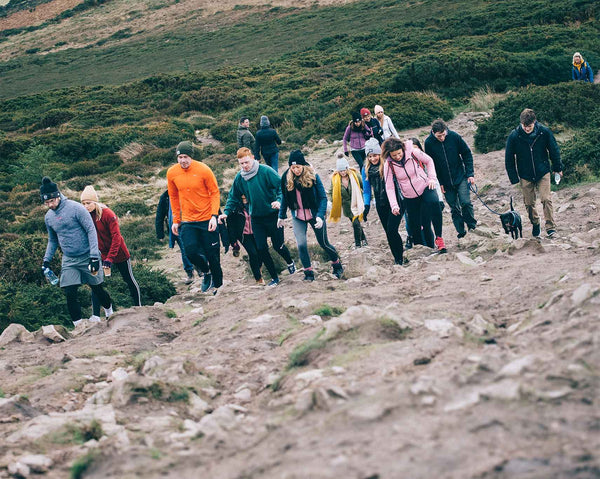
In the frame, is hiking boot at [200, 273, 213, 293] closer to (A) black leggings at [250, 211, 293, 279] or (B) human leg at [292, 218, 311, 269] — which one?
(A) black leggings at [250, 211, 293, 279]

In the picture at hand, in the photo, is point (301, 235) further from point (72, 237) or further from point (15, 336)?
point (15, 336)

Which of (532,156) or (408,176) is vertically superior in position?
(408,176)

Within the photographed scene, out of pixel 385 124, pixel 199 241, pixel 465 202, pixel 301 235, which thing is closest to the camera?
pixel 301 235

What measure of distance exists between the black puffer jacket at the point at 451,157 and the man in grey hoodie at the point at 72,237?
4844 mm

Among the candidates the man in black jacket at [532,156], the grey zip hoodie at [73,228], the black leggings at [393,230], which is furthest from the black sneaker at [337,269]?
the grey zip hoodie at [73,228]

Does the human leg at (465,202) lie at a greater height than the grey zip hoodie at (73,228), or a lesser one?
lesser

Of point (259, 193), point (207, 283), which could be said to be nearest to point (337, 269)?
point (259, 193)

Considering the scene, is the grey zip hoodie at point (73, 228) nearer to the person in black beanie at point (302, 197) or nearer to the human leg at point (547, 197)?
the person in black beanie at point (302, 197)

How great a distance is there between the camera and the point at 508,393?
3.13 m

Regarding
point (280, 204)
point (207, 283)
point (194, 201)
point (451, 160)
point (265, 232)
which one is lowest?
point (207, 283)

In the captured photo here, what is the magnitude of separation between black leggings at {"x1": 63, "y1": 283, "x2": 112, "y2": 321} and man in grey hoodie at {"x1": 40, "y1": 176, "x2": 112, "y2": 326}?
1.5 inches

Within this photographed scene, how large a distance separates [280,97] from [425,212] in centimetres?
2235

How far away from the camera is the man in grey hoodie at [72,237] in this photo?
24.7 ft

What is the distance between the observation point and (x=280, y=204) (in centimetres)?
812
